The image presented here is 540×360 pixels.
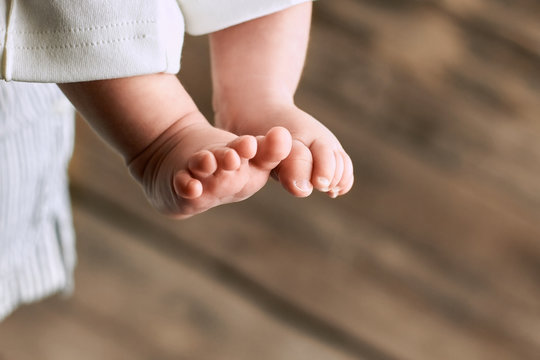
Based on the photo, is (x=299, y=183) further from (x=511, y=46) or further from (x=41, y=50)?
(x=511, y=46)

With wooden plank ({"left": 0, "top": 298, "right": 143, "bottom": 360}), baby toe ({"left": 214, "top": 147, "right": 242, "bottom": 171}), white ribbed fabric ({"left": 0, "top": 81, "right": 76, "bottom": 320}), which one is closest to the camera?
baby toe ({"left": 214, "top": 147, "right": 242, "bottom": 171})

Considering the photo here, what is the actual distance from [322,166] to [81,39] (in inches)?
5.4

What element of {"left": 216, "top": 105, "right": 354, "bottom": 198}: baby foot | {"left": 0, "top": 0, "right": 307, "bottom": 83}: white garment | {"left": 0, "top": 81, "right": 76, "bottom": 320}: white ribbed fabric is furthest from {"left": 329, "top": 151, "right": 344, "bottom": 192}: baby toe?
{"left": 0, "top": 81, "right": 76, "bottom": 320}: white ribbed fabric

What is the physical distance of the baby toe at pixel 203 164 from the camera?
1.09ft

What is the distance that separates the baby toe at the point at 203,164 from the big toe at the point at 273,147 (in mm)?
25

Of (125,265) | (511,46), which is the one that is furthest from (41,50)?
(511,46)

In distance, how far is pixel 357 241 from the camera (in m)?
1.02

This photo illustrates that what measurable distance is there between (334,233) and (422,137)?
0.20m

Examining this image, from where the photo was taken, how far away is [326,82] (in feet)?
3.57

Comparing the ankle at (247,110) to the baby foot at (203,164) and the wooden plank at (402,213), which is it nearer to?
the baby foot at (203,164)

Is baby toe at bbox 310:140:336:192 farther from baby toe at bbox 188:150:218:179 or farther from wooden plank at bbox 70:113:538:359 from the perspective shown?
wooden plank at bbox 70:113:538:359

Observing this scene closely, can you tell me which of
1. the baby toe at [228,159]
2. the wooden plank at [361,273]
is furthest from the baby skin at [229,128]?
the wooden plank at [361,273]

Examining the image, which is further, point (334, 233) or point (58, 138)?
point (334, 233)

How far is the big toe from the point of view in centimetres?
34
